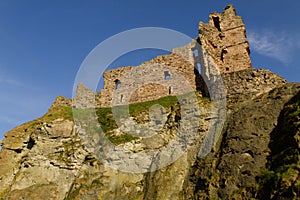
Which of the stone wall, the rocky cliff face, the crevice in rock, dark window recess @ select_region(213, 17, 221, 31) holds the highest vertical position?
dark window recess @ select_region(213, 17, 221, 31)

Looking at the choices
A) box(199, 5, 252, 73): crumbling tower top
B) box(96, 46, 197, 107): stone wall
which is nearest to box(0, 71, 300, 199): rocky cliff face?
box(96, 46, 197, 107): stone wall

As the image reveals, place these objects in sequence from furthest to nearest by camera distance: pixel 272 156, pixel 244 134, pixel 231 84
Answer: pixel 231 84, pixel 244 134, pixel 272 156

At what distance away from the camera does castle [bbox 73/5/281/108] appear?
25.0 meters

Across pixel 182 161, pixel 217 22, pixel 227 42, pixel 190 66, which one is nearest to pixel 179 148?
pixel 182 161

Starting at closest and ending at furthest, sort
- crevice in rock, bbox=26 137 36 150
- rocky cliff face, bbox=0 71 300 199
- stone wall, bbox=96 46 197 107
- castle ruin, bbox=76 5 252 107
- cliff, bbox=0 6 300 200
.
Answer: rocky cliff face, bbox=0 71 300 199 → cliff, bbox=0 6 300 200 → crevice in rock, bbox=26 137 36 150 → castle ruin, bbox=76 5 252 107 → stone wall, bbox=96 46 197 107

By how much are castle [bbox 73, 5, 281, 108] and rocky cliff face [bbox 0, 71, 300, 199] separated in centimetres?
453

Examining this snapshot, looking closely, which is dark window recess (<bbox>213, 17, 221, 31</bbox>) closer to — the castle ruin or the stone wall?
the castle ruin

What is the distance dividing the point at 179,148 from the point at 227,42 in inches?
516

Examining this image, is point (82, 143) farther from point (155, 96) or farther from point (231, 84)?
point (231, 84)

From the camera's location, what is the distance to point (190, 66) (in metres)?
26.9

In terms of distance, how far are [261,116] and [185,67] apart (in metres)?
14.3

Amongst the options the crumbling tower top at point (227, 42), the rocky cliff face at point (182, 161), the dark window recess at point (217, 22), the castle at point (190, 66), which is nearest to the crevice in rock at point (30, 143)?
the rocky cliff face at point (182, 161)

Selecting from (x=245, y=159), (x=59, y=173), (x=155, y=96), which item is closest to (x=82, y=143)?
(x=59, y=173)

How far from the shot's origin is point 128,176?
17.7m
